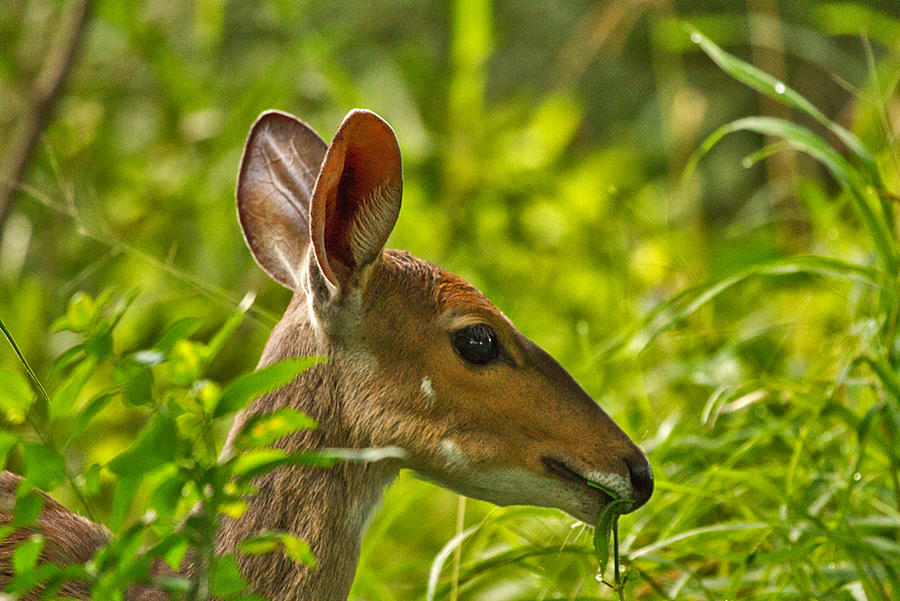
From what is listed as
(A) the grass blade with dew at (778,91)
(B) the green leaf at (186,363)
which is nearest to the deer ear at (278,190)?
(A) the grass blade with dew at (778,91)

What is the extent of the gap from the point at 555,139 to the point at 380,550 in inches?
65.2

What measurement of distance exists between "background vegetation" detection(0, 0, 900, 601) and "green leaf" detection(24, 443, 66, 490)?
49 mm

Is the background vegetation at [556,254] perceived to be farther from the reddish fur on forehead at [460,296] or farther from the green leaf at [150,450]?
the reddish fur on forehead at [460,296]

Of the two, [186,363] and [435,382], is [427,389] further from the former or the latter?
[186,363]

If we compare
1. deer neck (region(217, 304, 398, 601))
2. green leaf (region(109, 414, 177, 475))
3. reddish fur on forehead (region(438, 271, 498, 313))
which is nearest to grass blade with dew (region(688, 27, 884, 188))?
reddish fur on forehead (region(438, 271, 498, 313))

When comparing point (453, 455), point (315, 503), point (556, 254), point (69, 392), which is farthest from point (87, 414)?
point (556, 254)

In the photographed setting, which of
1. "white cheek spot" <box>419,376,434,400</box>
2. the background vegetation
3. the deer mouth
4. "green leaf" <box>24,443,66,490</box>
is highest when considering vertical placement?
"green leaf" <box>24,443,66,490</box>

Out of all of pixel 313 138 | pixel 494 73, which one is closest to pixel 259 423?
pixel 313 138

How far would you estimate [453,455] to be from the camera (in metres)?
1.66

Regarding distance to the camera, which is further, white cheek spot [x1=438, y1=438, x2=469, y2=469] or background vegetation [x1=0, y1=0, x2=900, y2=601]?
background vegetation [x1=0, y1=0, x2=900, y2=601]

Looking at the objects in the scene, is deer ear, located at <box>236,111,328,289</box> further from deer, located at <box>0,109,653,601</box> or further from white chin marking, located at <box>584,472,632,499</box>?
white chin marking, located at <box>584,472,632,499</box>

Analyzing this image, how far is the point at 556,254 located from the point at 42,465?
9.94ft

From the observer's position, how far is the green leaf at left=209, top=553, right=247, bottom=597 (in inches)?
43.3

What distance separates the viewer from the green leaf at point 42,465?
1.08 m
